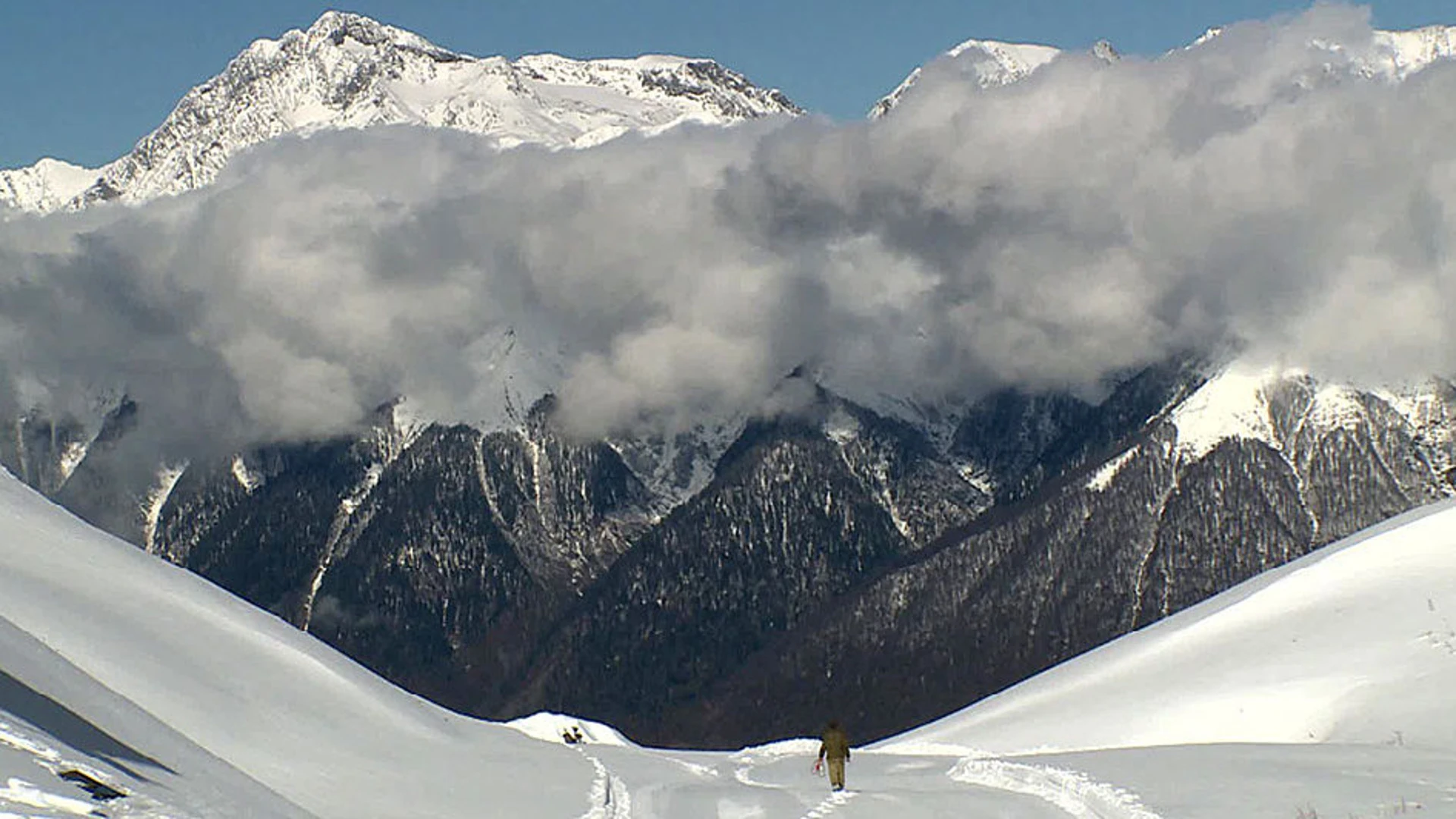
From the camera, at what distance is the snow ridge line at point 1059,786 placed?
110 feet

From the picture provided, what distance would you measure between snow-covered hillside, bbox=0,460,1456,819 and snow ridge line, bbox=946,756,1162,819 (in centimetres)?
13

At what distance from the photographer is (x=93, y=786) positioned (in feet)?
76.9

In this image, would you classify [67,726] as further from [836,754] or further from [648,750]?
[648,750]

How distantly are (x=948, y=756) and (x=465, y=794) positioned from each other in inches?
893

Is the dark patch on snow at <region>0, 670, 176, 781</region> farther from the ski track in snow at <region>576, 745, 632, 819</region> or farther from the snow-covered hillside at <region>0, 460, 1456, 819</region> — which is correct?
the ski track in snow at <region>576, 745, 632, 819</region>

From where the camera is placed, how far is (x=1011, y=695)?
300 ft

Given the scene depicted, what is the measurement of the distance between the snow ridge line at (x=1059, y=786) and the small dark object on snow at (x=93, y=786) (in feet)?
56.7

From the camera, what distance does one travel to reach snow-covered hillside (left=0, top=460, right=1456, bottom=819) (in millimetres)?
29922

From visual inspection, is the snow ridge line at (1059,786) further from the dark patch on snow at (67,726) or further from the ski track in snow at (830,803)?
the dark patch on snow at (67,726)

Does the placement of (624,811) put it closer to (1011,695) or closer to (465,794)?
(465,794)

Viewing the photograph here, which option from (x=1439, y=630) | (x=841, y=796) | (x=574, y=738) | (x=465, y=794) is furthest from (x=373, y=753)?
(x=574, y=738)

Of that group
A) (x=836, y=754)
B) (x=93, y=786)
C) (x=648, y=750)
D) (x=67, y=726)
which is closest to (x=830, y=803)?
(x=836, y=754)

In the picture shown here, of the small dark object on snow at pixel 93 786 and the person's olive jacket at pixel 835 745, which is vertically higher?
the person's olive jacket at pixel 835 745

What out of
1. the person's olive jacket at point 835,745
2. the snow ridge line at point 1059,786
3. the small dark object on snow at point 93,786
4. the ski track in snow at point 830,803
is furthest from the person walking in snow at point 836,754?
the small dark object on snow at point 93,786
